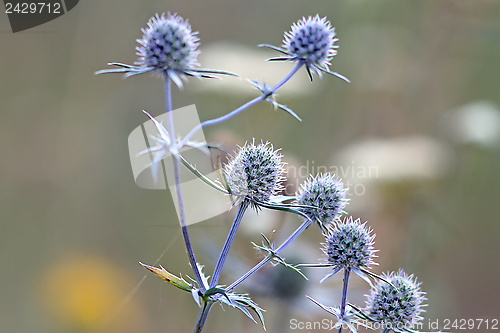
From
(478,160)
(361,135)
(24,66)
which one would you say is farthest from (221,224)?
(478,160)

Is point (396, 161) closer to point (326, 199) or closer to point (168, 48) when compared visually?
point (326, 199)

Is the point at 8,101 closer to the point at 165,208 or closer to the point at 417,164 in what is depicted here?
the point at 165,208

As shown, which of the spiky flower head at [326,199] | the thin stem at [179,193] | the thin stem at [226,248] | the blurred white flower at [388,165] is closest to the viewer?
the thin stem at [179,193]

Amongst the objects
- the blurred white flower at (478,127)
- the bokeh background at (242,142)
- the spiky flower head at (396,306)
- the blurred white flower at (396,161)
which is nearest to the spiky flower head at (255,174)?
the spiky flower head at (396,306)

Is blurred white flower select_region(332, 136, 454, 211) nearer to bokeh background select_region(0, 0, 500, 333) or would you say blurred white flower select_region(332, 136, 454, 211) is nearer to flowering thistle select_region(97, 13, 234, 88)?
bokeh background select_region(0, 0, 500, 333)

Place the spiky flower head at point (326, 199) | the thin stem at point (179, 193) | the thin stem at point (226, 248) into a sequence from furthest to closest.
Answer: the spiky flower head at point (326, 199) → the thin stem at point (226, 248) → the thin stem at point (179, 193)

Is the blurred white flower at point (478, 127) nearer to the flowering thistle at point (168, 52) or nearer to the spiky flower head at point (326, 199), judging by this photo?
the spiky flower head at point (326, 199)

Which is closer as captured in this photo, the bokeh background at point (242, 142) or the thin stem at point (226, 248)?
the thin stem at point (226, 248)

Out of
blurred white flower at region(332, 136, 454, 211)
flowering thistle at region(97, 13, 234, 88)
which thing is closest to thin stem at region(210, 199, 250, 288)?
flowering thistle at region(97, 13, 234, 88)
